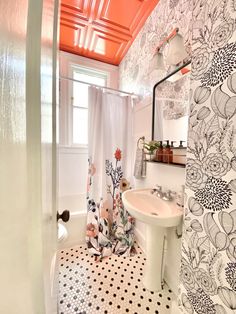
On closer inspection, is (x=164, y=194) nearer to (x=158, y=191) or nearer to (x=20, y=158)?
(x=158, y=191)

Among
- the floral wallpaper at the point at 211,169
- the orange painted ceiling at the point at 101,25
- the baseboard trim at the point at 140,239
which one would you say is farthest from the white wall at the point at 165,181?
the orange painted ceiling at the point at 101,25

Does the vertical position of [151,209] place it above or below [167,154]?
below

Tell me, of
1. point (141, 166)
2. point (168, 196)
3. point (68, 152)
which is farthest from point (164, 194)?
point (68, 152)

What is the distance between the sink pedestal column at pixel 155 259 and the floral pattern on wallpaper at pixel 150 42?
1.26 metres

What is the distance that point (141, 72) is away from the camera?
1.95 m

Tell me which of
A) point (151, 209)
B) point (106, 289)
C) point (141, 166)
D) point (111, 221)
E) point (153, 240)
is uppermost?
point (141, 166)

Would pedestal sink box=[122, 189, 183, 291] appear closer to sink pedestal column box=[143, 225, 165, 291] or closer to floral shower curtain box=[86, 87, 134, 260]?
sink pedestal column box=[143, 225, 165, 291]

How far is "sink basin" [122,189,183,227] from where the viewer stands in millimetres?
1000

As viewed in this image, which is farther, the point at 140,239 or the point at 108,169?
the point at 108,169

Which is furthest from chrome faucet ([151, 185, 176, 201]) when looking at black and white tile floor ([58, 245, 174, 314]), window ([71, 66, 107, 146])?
window ([71, 66, 107, 146])

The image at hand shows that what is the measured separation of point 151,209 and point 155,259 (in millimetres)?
430

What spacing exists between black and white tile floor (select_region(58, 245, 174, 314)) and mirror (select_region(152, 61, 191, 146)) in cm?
129

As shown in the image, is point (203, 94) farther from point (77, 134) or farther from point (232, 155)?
point (77, 134)

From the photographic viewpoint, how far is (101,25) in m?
1.87
